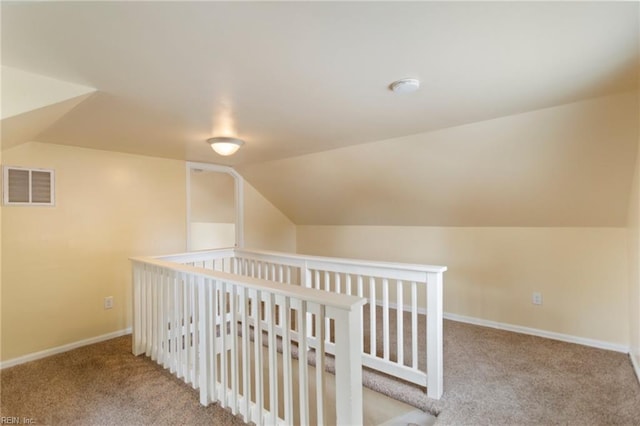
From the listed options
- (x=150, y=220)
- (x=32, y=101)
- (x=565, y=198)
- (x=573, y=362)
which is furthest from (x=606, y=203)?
(x=150, y=220)

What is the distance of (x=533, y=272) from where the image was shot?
3.23 meters

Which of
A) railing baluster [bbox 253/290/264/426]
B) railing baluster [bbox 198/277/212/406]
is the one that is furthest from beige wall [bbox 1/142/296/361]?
railing baluster [bbox 253/290/264/426]

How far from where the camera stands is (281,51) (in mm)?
1431

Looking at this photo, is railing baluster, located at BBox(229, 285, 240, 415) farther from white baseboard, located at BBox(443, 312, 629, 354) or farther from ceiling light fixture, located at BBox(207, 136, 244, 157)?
white baseboard, located at BBox(443, 312, 629, 354)

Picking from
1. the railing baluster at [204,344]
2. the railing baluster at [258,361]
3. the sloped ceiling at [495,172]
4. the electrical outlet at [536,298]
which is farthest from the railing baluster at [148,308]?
the electrical outlet at [536,298]

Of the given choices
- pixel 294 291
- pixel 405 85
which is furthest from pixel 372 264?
pixel 405 85

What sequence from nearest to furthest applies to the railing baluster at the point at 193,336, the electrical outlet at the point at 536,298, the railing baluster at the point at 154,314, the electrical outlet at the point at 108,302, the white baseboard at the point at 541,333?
1. the railing baluster at the point at 193,336
2. the railing baluster at the point at 154,314
3. the white baseboard at the point at 541,333
4. the electrical outlet at the point at 536,298
5. the electrical outlet at the point at 108,302

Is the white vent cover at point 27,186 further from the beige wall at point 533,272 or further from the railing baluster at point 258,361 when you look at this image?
the beige wall at point 533,272

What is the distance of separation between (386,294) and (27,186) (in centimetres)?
341

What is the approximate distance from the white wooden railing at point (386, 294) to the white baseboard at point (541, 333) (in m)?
0.48

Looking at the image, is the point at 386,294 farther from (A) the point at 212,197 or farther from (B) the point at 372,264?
(A) the point at 212,197

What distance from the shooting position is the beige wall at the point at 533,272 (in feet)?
9.38

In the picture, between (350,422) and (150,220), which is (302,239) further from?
(350,422)

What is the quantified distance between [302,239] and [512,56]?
429cm
